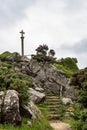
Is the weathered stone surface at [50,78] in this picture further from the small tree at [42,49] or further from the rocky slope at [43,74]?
the small tree at [42,49]

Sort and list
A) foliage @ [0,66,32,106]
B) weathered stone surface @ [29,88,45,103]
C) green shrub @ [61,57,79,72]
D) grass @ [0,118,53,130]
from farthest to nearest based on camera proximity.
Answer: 1. green shrub @ [61,57,79,72]
2. weathered stone surface @ [29,88,45,103]
3. foliage @ [0,66,32,106]
4. grass @ [0,118,53,130]

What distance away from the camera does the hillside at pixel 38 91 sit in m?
17.6

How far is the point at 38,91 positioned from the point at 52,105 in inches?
115

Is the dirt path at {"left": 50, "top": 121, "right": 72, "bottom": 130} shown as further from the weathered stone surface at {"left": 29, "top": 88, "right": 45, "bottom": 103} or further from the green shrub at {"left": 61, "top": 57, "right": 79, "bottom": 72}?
the green shrub at {"left": 61, "top": 57, "right": 79, "bottom": 72}

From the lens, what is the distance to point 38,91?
3070 centimetres

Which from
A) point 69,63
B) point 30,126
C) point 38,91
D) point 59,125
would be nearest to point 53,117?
point 59,125

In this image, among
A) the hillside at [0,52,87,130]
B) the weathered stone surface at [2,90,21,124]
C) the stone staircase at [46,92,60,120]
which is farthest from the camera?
the stone staircase at [46,92,60,120]

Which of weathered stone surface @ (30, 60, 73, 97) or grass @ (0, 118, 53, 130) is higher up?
weathered stone surface @ (30, 60, 73, 97)

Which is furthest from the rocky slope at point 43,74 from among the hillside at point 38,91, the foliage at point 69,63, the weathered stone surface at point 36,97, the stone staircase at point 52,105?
the foliage at point 69,63

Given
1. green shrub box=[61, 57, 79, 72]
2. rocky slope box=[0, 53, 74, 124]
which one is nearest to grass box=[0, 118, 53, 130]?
rocky slope box=[0, 53, 74, 124]

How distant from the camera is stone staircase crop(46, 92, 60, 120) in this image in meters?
24.5

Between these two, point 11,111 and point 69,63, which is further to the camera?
point 69,63

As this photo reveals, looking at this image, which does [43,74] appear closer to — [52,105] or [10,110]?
[52,105]

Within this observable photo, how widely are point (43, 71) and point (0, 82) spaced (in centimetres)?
1625
